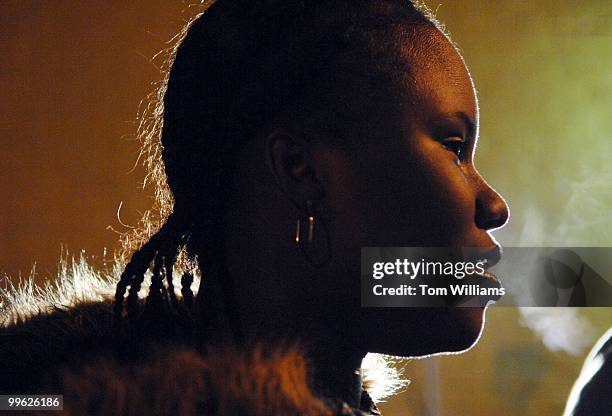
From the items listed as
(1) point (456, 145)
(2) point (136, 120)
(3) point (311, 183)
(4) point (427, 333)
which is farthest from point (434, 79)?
(2) point (136, 120)

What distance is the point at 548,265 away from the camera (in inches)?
44.6

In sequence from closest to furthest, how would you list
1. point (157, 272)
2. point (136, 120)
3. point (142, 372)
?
point (142, 372) → point (157, 272) → point (136, 120)

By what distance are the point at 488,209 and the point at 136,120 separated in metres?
0.63

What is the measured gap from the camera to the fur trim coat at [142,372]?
69cm

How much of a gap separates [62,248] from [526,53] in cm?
88

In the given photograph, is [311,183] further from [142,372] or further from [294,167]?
[142,372]

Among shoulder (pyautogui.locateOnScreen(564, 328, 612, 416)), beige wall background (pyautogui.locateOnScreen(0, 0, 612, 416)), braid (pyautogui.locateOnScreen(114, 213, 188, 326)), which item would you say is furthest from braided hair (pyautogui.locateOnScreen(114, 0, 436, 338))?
shoulder (pyautogui.locateOnScreen(564, 328, 612, 416))

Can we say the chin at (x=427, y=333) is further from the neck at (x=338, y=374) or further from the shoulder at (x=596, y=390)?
the shoulder at (x=596, y=390)

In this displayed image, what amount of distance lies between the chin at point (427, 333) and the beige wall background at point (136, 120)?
39 centimetres

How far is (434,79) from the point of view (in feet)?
2.52

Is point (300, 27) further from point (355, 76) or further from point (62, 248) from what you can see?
point (62, 248)

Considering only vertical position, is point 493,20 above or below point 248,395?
above

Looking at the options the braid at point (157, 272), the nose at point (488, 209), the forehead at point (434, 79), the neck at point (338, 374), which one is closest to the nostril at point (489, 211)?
the nose at point (488, 209)

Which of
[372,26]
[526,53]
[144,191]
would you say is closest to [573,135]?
[526,53]
